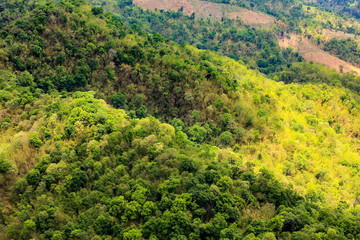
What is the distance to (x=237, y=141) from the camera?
59938mm


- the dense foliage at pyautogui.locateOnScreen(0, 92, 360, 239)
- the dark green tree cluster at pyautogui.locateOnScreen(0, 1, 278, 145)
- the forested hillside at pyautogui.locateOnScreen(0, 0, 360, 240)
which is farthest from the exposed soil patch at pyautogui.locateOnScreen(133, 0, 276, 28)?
the dense foliage at pyautogui.locateOnScreen(0, 92, 360, 239)

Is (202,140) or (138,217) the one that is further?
(202,140)

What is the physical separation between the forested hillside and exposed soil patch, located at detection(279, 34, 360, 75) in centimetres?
6125

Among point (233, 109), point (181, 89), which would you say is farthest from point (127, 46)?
point (233, 109)

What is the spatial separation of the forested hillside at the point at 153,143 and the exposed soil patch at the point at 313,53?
61249mm

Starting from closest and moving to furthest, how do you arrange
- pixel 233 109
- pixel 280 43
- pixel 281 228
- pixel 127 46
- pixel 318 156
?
pixel 281 228 → pixel 318 156 → pixel 233 109 → pixel 127 46 → pixel 280 43

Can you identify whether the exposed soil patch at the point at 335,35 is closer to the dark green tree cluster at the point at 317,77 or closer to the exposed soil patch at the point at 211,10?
the exposed soil patch at the point at 211,10

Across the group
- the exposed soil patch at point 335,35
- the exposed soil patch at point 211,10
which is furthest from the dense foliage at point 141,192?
the exposed soil patch at point 211,10

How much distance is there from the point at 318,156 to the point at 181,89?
78.8 ft

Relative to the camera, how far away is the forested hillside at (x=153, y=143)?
37312mm

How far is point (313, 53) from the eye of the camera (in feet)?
468

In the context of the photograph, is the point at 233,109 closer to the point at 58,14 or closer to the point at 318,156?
the point at 318,156

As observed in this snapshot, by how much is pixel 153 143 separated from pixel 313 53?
113701mm

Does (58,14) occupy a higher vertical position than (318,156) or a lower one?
higher
